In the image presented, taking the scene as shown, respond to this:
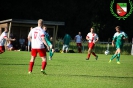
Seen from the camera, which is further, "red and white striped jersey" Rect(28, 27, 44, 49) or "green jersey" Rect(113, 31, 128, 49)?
"green jersey" Rect(113, 31, 128, 49)

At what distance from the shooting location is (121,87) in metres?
11.9

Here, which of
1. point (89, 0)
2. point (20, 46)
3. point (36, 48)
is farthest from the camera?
point (89, 0)

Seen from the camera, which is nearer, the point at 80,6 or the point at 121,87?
the point at 121,87

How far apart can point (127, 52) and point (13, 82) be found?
120 ft

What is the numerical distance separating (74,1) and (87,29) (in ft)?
21.0

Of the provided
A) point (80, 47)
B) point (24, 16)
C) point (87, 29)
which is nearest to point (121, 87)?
point (80, 47)

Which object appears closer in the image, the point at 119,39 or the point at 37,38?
the point at 37,38

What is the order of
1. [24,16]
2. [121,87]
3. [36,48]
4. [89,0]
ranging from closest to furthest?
[121,87]
[36,48]
[24,16]
[89,0]

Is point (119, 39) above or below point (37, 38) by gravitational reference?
above

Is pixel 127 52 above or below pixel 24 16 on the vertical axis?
below

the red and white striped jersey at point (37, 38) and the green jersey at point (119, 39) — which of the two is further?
the green jersey at point (119, 39)

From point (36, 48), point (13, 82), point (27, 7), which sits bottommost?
point (13, 82)

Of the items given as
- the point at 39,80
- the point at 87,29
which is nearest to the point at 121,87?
the point at 39,80

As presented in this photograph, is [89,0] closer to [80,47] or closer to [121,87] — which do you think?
[80,47]
